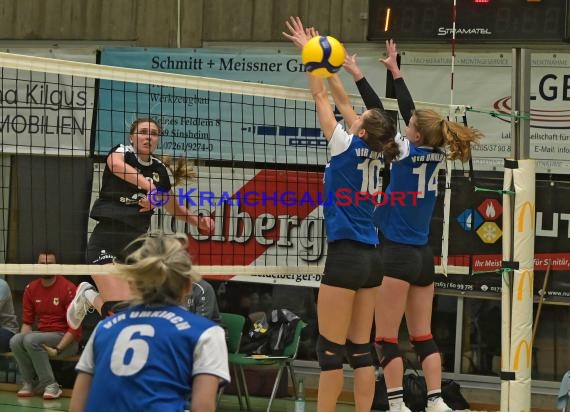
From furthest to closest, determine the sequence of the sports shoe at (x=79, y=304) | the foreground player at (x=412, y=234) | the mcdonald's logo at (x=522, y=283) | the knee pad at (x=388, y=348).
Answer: the sports shoe at (x=79, y=304), the mcdonald's logo at (x=522, y=283), the knee pad at (x=388, y=348), the foreground player at (x=412, y=234)

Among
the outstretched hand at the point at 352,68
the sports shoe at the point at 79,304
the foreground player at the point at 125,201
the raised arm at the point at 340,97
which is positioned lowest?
the sports shoe at the point at 79,304

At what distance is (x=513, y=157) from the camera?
28.3ft

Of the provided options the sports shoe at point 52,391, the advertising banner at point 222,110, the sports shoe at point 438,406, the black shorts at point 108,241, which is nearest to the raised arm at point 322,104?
Answer: the black shorts at point 108,241

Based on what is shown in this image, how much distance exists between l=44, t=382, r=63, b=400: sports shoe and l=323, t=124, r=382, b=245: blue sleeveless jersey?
5477 millimetres

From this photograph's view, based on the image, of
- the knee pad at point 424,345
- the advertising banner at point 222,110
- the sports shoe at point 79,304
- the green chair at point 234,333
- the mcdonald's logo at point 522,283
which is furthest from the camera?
the advertising banner at point 222,110

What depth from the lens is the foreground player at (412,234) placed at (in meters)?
7.91

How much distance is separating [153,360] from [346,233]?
328 centimetres

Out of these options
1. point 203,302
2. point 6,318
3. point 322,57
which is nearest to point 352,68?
point 322,57

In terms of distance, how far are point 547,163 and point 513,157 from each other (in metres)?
3.17

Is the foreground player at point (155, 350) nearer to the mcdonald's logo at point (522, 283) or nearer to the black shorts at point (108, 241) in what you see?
the black shorts at point (108, 241)

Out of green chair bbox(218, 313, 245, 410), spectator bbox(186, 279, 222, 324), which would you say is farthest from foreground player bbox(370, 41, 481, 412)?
green chair bbox(218, 313, 245, 410)

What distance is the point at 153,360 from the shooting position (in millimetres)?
4297

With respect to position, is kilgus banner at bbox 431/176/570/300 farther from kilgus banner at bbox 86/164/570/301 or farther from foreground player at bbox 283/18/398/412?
foreground player at bbox 283/18/398/412

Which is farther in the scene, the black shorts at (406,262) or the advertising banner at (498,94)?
the advertising banner at (498,94)
